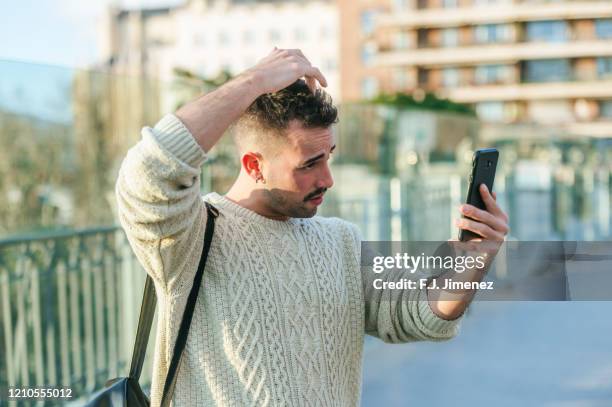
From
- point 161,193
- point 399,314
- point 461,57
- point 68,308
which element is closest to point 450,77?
point 461,57

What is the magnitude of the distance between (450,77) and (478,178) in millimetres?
58312

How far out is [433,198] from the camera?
7.98m

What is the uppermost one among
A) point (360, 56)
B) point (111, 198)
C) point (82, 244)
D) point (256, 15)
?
point (256, 15)

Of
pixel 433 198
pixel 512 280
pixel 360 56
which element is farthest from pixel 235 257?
pixel 360 56

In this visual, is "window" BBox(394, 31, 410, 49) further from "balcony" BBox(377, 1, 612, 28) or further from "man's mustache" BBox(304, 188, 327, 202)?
"man's mustache" BBox(304, 188, 327, 202)

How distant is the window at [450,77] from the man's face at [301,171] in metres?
57.5

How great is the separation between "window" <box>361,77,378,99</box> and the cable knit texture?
62931 millimetres

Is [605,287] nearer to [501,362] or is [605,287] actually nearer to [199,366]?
[199,366]

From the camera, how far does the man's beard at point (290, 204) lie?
1.91 metres

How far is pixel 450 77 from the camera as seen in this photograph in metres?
59.0

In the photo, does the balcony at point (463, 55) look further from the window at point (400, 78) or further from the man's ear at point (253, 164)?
the man's ear at point (253, 164)

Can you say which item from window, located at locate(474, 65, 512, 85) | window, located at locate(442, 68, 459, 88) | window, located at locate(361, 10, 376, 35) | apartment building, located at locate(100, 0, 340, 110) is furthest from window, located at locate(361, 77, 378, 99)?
apartment building, located at locate(100, 0, 340, 110)

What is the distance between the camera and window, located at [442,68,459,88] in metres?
58.6

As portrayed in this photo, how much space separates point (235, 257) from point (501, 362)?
431cm
